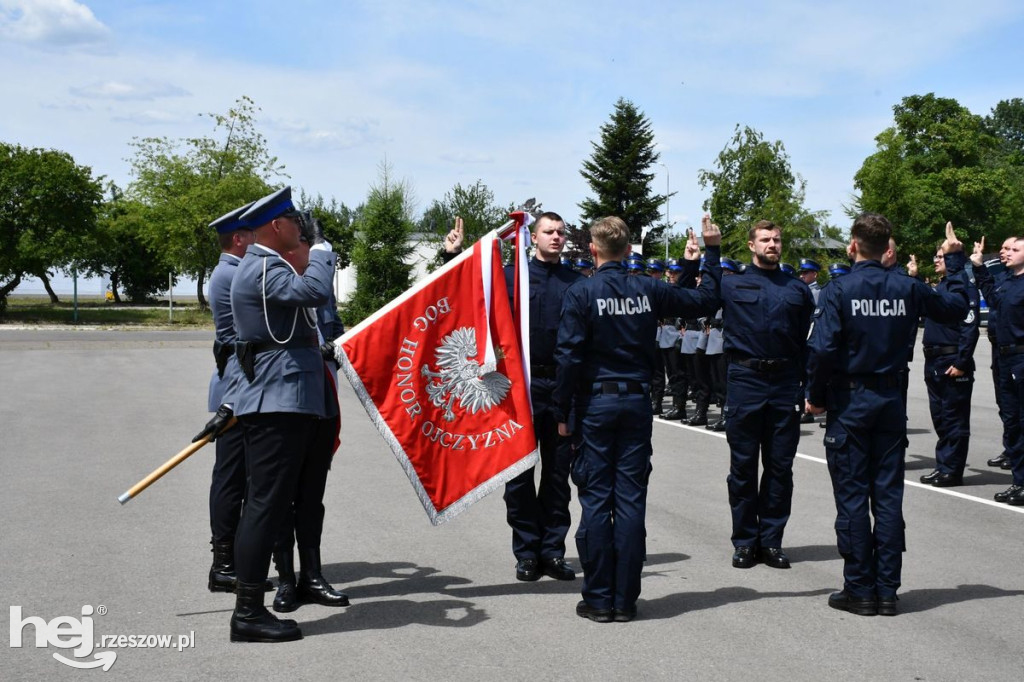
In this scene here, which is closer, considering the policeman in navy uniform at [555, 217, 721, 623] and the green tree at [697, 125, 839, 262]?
the policeman in navy uniform at [555, 217, 721, 623]

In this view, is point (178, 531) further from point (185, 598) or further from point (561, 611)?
point (561, 611)

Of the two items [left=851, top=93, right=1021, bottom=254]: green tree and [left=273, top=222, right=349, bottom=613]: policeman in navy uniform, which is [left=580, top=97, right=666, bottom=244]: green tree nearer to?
[left=851, top=93, right=1021, bottom=254]: green tree

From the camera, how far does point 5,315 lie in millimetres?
46719

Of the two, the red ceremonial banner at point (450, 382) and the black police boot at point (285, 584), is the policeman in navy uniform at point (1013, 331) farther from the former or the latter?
the black police boot at point (285, 584)

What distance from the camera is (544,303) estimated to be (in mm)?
6410

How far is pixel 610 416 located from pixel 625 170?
2689 inches

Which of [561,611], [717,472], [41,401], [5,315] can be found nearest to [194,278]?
[5,315]

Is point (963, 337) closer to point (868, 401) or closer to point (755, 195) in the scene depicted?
point (868, 401)

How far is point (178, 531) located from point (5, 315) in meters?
44.4

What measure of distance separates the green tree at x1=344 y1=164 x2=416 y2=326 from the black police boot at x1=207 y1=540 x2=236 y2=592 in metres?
36.6

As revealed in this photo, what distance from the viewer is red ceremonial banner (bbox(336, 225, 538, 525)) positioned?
5980 millimetres

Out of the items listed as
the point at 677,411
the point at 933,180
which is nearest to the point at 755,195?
the point at 933,180

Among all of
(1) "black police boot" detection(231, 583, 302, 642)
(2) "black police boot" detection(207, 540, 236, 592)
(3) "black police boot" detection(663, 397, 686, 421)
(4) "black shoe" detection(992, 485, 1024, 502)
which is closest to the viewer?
(1) "black police boot" detection(231, 583, 302, 642)

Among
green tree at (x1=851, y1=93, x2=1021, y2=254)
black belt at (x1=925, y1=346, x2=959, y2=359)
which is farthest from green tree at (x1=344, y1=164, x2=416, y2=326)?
black belt at (x1=925, y1=346, x2=959, y2=359)
